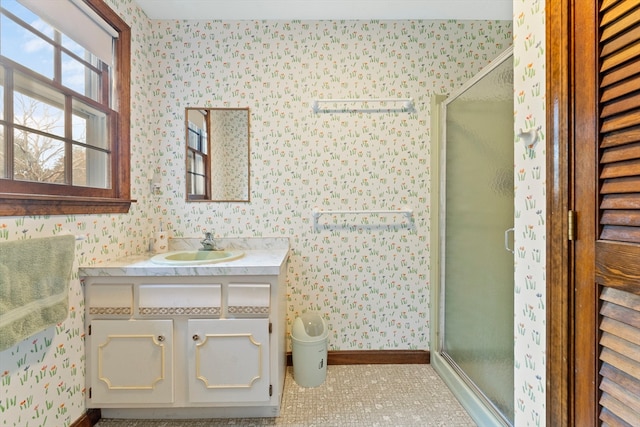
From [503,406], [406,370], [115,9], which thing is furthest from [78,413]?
[115,9]

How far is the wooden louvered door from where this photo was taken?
0.68 metres

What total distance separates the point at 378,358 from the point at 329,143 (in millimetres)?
1562

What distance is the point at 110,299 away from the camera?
4.52 ft

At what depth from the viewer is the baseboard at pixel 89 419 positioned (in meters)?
1.35

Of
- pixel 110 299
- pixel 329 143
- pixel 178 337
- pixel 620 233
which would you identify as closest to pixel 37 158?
pixel 110 299

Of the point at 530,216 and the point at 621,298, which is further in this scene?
the point at 530,216

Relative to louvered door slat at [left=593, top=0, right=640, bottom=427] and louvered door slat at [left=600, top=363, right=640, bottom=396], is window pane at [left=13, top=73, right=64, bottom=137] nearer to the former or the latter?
louvered door slat at [left=593, top=0, right=640, bottom=427]

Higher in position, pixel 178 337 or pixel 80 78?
pixel 80 78

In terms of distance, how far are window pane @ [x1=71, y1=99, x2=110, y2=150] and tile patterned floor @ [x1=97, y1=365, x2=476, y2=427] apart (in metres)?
1.49

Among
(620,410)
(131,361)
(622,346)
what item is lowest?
(131,361)

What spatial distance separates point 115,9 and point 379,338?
105 inches

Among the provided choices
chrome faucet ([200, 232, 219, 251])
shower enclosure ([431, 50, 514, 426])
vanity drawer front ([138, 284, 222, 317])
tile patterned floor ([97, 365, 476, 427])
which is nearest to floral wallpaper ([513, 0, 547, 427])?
shower enclosure ([431, 50, 514, 426])

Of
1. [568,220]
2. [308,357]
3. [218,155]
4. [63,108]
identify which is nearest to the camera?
[568,220]

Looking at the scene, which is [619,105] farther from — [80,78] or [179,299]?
[80,78]
